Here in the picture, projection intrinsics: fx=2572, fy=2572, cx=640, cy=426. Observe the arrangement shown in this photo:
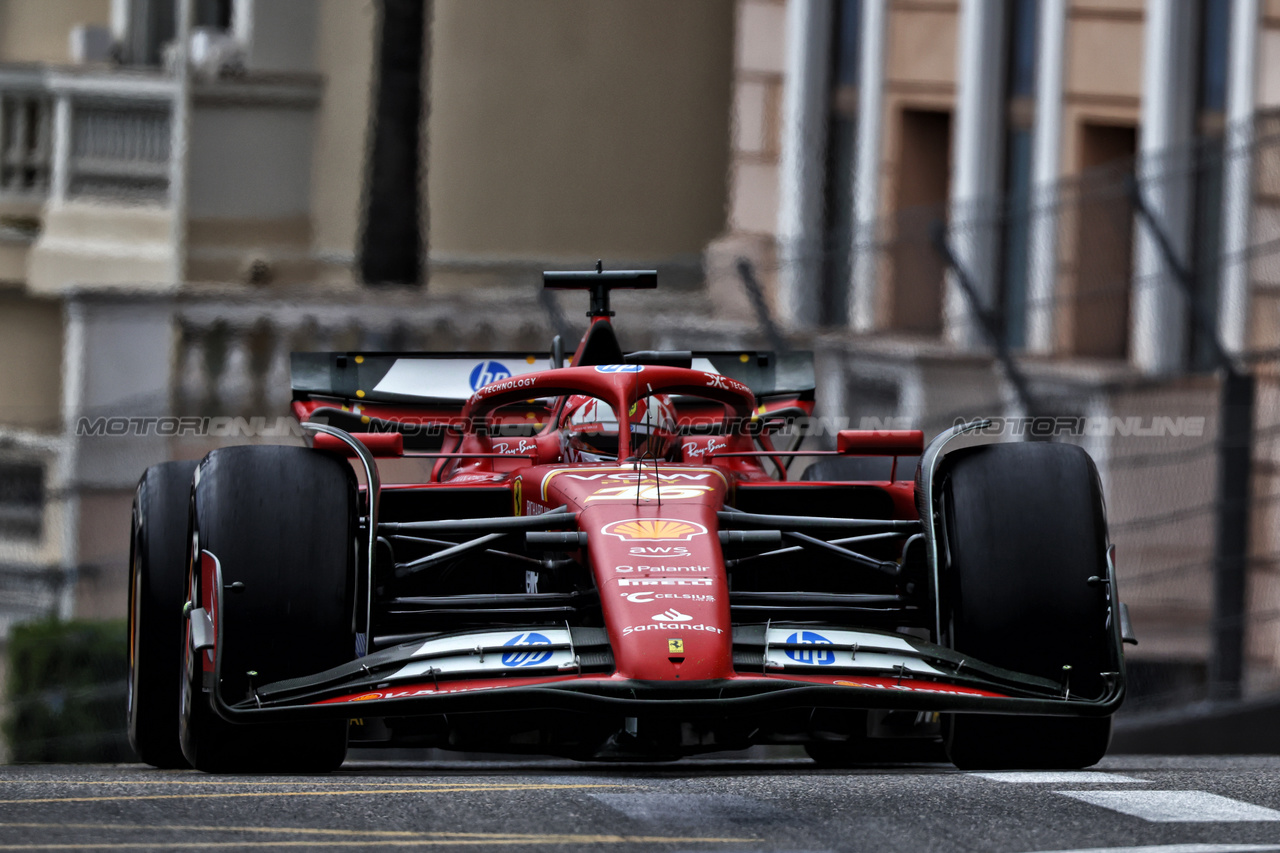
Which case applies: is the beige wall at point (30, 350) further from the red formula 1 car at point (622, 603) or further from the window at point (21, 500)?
the red formula 1 car at point (622, 603)

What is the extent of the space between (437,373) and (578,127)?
10.5m

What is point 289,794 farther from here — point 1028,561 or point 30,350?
point 30,350

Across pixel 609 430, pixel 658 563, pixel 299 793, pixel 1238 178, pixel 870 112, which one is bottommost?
pixel 299 793

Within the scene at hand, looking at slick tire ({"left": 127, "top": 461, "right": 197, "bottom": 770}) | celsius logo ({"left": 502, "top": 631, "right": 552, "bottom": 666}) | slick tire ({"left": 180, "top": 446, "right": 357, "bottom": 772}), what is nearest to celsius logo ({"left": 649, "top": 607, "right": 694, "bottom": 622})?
celsius logo ({"left": 502, "top": 631, "right": 552, "bottom": 666})

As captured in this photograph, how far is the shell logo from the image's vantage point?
708 centimetres

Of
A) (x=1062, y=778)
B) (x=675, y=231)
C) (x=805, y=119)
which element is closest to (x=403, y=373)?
(x=1062, y=778)

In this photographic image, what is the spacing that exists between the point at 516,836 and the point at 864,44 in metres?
11.7

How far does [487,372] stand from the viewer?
10141mm

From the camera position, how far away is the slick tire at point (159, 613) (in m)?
7.98

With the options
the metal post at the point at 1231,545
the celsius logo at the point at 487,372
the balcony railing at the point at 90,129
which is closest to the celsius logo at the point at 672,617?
the celsius logo at the point at 487,372

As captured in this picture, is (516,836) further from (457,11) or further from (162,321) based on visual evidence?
(457,11)

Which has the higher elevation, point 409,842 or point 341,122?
point 341,122

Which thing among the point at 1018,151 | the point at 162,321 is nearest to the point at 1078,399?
the point at 1018,151

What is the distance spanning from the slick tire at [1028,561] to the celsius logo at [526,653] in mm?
1246
